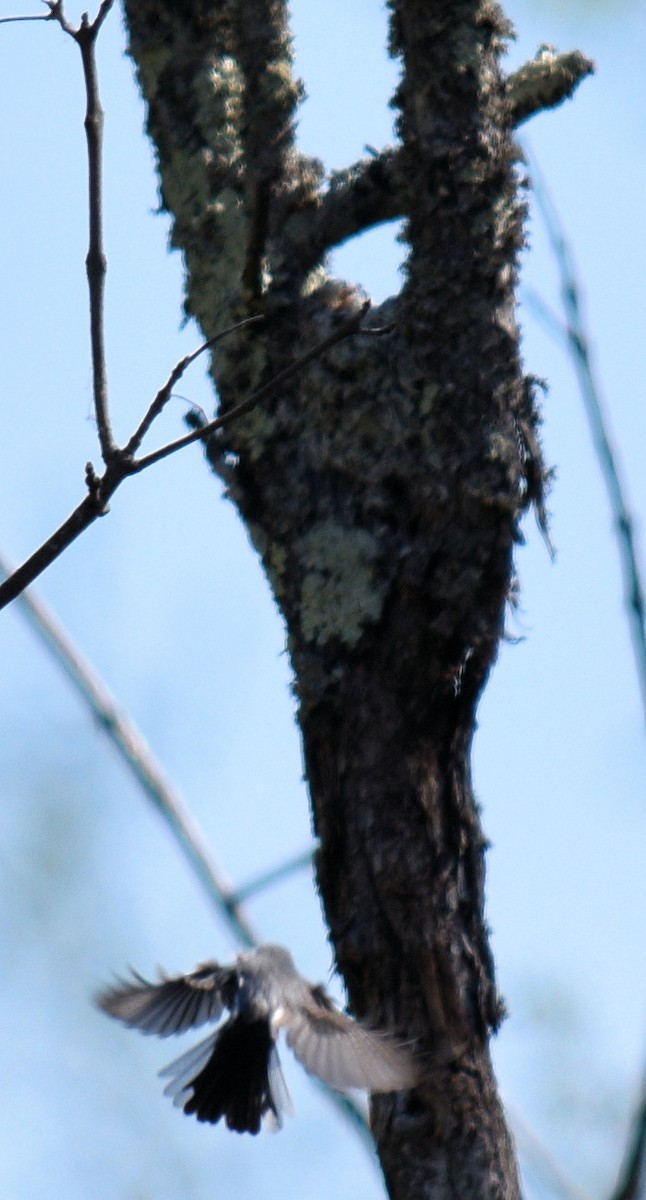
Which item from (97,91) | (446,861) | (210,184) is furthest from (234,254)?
(446,861)

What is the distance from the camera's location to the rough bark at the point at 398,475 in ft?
6.52

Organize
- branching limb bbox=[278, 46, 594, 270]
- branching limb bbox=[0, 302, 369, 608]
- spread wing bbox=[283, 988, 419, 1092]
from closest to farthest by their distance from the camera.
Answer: branching limb bbox=[0, 302, 369, 608], spread wing bbox=[283, 988, 419, 1092], branching limb bbox=[278, 46, 594, 270]

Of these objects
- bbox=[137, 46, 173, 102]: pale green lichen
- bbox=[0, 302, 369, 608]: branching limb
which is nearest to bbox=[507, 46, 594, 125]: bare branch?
bbox=[137, 46, 173, 102]: pale green lichen

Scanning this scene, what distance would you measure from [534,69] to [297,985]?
5.29 feet

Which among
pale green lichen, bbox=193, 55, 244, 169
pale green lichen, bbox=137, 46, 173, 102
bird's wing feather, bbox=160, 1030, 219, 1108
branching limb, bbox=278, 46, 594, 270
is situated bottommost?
bird's wing feather, bbox=160, 1030, 219, 1108

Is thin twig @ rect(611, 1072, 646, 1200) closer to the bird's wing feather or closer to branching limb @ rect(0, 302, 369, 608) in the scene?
branching limb @ rect(0, 302, 369, 608)

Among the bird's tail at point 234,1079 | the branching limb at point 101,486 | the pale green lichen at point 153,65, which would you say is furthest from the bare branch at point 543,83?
the bird's tail at point 234,1079

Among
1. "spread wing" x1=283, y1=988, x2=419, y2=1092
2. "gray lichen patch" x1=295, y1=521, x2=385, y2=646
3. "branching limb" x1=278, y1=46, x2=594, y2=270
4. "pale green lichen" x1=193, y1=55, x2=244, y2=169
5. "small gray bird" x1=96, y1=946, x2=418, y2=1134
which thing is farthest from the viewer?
"pale green lichen" x1=193, y1=55, x2=244, y2=169

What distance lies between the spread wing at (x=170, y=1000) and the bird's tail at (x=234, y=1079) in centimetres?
5

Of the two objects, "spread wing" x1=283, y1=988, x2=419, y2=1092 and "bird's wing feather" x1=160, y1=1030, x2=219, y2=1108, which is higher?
"bird's wing feather" x1=160, y1=1030, x2=219, y2=1108

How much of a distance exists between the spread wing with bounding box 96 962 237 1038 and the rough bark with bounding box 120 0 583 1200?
0.54m

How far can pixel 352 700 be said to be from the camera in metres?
2.14

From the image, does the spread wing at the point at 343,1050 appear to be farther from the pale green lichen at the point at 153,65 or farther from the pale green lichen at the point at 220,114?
the pale green lichen at the point at 153,65

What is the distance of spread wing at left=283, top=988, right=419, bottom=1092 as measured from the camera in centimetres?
196
